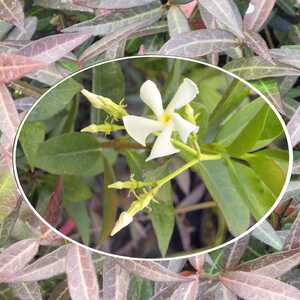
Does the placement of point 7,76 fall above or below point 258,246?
above

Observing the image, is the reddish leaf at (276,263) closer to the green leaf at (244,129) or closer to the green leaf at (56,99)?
the green leaf at (244,129)

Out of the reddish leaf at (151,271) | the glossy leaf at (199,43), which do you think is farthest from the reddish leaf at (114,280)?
the glossy leaf at (199,43)

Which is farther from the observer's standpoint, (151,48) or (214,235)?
(151,48)

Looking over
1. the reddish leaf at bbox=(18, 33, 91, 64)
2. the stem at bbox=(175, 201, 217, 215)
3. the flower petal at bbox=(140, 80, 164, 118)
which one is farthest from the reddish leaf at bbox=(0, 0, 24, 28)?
the stem at bbox=(175, 201, 217, 215)

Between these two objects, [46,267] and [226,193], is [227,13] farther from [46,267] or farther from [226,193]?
[46,267]

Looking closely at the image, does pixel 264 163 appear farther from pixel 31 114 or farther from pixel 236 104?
pixel 31 114

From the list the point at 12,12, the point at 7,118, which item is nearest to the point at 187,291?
the point at 7,118

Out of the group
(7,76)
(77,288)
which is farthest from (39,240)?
(7,76)
